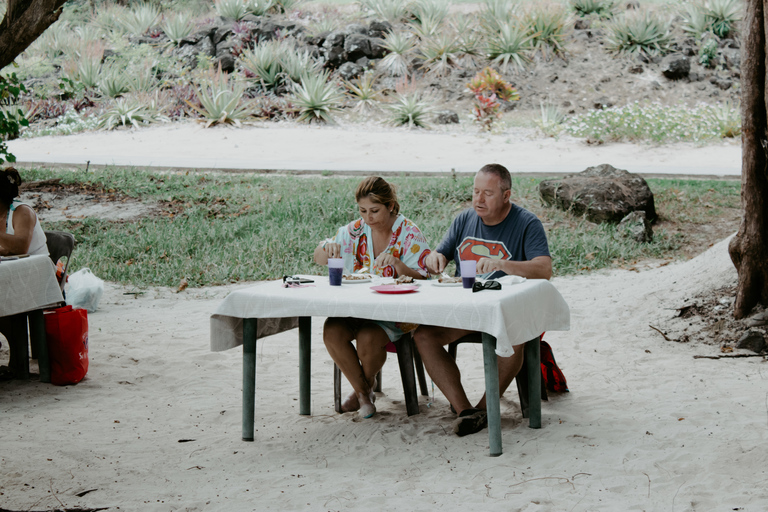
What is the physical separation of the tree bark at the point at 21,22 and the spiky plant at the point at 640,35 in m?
18.4

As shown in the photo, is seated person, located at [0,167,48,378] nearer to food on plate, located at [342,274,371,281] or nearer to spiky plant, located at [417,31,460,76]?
food on plate, located at [342,274,371,281]

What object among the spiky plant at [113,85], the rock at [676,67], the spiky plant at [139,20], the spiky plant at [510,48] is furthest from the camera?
the spiky plant at [139,20]

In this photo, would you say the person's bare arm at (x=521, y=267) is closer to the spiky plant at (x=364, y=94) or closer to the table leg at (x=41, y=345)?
the table leg at (x=41, y=345)

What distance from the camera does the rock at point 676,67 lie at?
19.4 m

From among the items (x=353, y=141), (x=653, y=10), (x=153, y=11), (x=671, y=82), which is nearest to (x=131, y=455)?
(x=353, y=141)

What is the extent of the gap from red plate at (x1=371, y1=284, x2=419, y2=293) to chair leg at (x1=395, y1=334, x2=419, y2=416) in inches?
14.8

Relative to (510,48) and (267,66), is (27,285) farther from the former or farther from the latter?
(510,48)

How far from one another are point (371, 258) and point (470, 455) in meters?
1.26

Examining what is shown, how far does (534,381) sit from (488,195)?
0.95 meters

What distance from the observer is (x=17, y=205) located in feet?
16.0

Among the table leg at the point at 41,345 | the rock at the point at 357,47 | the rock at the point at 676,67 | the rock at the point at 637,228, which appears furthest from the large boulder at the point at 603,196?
the rock at the point at 357,47

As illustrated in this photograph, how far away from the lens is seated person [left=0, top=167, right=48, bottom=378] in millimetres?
4668

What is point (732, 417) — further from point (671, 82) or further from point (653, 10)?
point (653, 10)

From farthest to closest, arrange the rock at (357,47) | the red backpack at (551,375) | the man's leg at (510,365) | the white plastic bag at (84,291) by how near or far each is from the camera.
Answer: the rock at (357,47)
the white plastic bag at (84,291)
the red backpack at (551,375)
the man's leg at (510,365)
